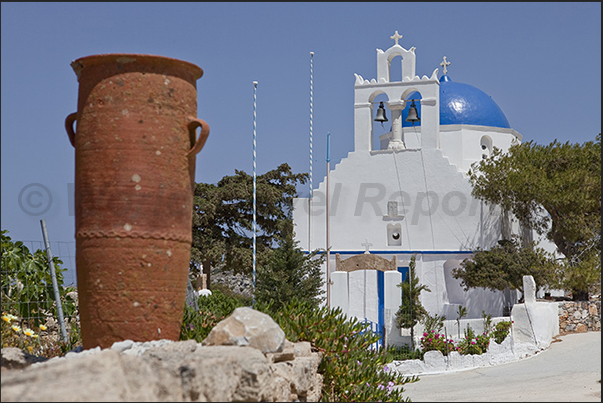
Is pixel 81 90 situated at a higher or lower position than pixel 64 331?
higher

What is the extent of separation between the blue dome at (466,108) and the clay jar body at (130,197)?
19.0 m

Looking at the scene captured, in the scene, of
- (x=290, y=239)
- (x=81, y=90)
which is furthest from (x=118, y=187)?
(x=290, y=239)

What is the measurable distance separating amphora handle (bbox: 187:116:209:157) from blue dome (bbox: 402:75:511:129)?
18.8 meters

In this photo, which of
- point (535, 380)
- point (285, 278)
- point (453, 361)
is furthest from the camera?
point (285, 278)

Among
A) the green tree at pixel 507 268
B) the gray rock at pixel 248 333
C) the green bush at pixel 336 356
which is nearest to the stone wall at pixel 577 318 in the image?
the green tree at pixel 507 268

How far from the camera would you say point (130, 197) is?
6055 mm

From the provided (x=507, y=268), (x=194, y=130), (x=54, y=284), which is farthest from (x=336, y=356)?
(x=507, y=268)

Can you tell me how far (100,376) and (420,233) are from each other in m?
19.3

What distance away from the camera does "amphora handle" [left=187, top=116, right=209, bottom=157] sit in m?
6.38

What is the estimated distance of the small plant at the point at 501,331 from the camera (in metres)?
15.2

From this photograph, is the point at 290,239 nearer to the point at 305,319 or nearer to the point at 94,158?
the point at 305,319

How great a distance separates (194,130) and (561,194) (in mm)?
15659

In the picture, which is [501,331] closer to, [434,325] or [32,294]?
[434,325]

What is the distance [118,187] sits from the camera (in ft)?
19.9
